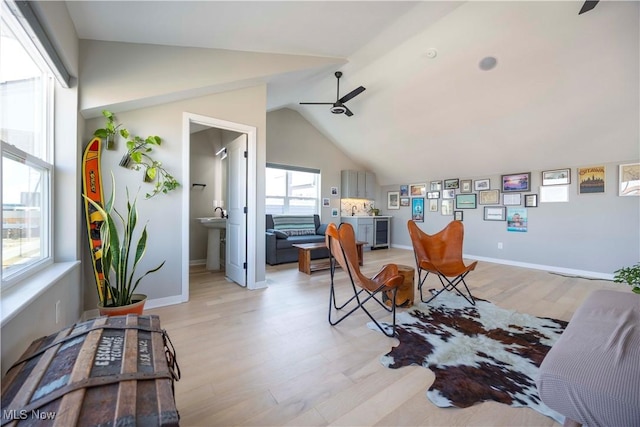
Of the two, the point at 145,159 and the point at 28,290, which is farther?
the point at 145,159

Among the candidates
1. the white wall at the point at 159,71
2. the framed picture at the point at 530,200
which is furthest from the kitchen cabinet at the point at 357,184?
the white wall at the point at 159,71

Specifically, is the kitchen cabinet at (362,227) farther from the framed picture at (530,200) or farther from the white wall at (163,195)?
the white wall at (163,195)

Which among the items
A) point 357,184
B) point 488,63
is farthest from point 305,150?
point 488,63

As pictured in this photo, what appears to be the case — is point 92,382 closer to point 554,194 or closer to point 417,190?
point 554,194

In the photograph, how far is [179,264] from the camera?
2750 mm

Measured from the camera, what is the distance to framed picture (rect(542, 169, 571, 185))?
4332mm

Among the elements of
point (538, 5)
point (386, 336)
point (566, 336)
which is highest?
point (538, 5)

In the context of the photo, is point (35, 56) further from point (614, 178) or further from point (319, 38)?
point (614, 178)

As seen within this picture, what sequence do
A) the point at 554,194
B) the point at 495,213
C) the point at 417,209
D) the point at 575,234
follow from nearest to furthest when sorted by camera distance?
the point at 575,234 < the point at 554,194 < the point at 495,213 < the point at 417,209

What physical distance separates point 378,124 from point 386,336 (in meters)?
4.41

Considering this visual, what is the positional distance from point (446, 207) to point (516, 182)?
56.4 inches

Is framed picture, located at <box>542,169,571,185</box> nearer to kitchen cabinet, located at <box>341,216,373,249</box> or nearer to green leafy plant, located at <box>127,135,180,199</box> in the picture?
kitchen cabinet, located at <box>341,216,373,249</box>

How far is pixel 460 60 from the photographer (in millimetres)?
3438

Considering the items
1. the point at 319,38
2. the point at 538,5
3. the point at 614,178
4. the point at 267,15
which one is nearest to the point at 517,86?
the point at 538,5
